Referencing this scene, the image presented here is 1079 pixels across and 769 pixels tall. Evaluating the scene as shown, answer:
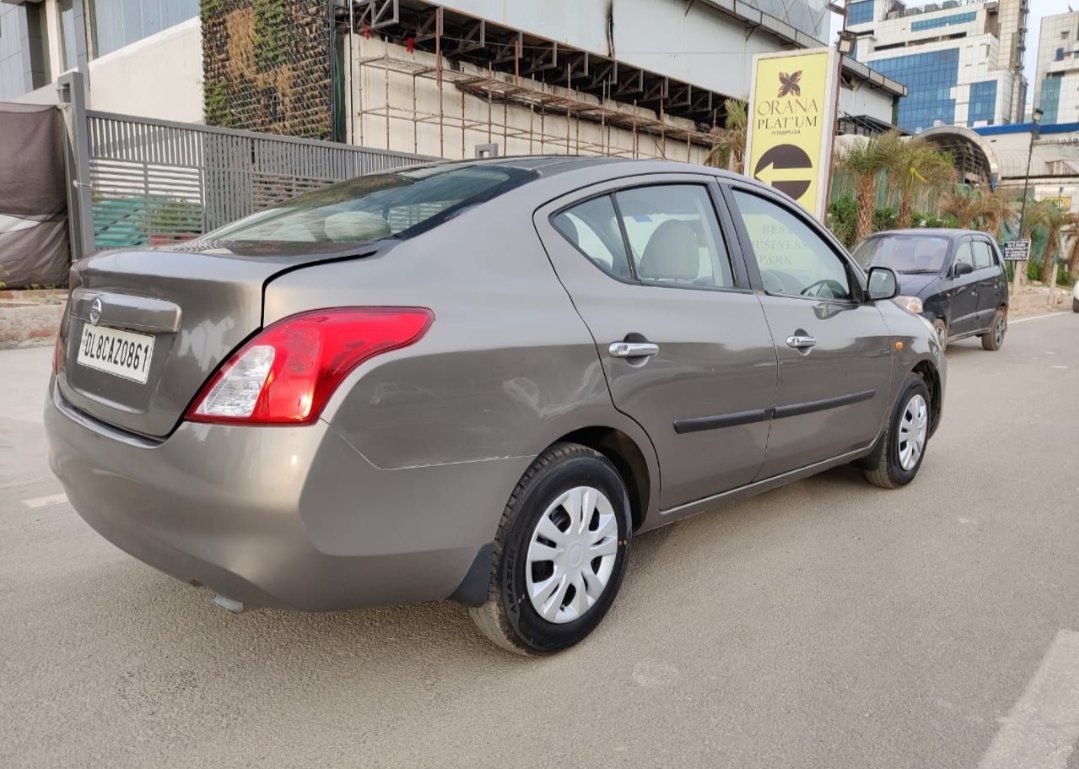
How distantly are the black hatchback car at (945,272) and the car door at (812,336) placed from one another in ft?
18.9

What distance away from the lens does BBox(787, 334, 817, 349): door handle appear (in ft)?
11.4

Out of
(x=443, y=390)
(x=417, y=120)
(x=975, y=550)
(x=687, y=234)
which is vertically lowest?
(x=975, y=550)

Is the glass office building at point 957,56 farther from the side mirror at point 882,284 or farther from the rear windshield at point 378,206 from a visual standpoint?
the rear windshield at point 378,206

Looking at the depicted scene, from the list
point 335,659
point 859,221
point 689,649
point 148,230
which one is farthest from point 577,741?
point 859,221

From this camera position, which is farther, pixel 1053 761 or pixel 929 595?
pixel 929 595

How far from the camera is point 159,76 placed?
2194 cm

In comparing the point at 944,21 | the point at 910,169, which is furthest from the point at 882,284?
the point at 944,21

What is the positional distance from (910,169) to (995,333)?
1139cm

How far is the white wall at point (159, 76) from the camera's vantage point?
68.6ft

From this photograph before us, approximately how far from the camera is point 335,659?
2689 millimetres

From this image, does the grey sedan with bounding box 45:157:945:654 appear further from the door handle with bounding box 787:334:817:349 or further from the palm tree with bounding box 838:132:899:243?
the palm tree with bounding box 838:132:899:243

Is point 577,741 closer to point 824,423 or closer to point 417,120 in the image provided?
point 824,423

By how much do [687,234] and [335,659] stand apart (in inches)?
→ 77.5

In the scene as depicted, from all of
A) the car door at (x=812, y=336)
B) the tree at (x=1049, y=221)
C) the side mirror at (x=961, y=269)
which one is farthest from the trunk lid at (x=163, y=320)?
the tree at (x=1049, y=221)
